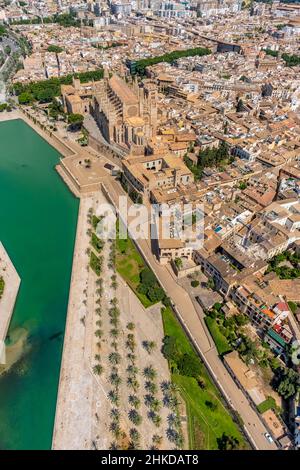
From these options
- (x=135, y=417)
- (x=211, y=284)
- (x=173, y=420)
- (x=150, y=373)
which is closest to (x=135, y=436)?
(x=135, y=417)

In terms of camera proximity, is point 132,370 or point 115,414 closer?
point 115,414

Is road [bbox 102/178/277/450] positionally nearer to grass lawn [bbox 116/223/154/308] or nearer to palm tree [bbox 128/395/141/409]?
grass lawn [bbox 116/223/154/308]

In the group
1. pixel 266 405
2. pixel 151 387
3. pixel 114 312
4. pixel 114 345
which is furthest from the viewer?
pixel 114 312

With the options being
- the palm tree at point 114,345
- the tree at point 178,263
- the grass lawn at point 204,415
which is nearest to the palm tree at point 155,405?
the grass lawn at point 204,415

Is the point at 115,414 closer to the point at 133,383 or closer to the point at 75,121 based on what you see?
the point at 133,383

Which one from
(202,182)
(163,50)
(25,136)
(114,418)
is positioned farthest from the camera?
(163,50)

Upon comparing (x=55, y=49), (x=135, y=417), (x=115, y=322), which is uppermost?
(x=55, y=49)
